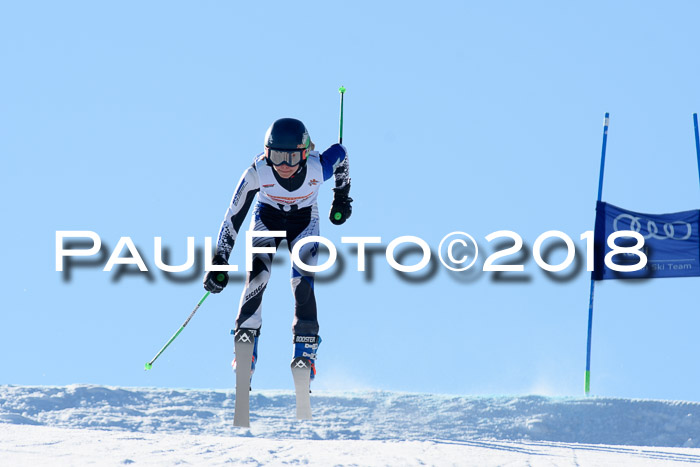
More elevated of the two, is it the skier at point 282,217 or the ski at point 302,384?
the skier at point 282,217

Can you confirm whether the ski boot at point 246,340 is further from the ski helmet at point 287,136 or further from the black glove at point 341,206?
the ski helmet at point 287,136

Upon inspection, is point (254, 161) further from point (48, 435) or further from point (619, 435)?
point (619, 435)

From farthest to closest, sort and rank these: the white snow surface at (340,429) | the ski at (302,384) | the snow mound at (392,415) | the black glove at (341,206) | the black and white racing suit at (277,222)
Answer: the snow mound at (392,415)
the black glove at (341,206)
the black and white racing suit at (277,222)
the ski at (302,384)
the white snow surface at (340,429)

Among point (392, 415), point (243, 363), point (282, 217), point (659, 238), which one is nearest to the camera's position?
point (243, 363)

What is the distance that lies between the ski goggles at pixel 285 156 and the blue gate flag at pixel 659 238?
933 cm

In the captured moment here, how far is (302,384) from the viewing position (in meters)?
9.27

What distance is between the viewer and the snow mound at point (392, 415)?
83.3 feet

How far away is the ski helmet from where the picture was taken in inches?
367

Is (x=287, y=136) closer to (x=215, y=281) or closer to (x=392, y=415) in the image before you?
(x=215, y=281)

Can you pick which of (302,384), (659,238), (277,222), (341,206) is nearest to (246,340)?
(302,384)

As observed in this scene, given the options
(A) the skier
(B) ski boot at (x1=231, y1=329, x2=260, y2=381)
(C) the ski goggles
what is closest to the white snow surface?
(B) ski boot at (x1=231, y1=329, x2=260, y2=381)

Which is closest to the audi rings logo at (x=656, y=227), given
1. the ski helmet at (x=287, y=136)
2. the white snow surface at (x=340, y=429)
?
the white snow surface at (x=340, y=429)

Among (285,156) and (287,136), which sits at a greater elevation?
(287,136)

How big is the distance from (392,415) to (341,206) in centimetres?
2192
